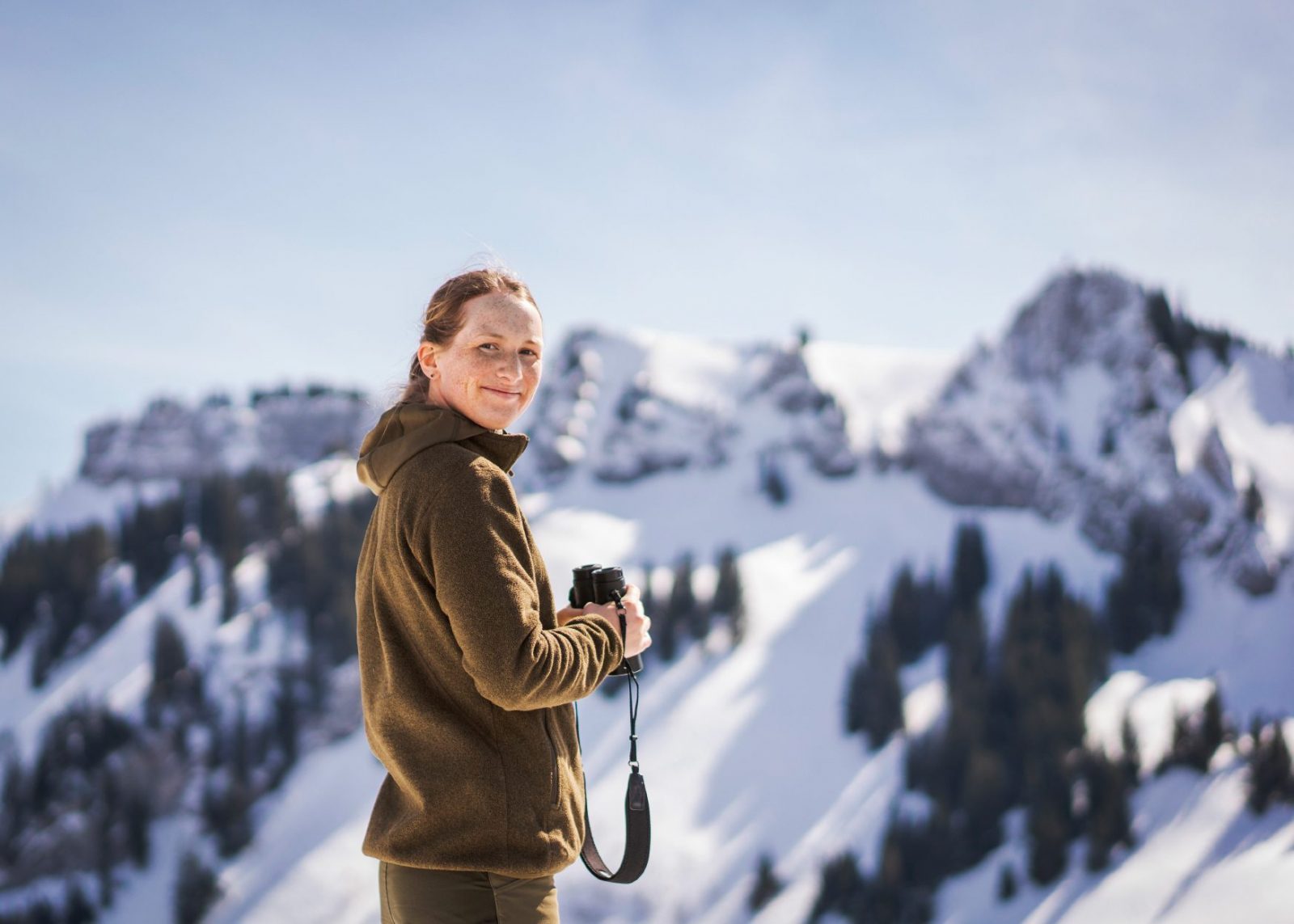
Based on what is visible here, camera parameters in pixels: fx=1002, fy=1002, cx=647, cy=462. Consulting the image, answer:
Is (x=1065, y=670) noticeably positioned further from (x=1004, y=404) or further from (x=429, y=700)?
(x=429, y=700)

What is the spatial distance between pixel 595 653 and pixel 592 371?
374ft

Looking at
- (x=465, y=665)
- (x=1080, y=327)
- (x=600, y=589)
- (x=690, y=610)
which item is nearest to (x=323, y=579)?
(x=690, y=610)

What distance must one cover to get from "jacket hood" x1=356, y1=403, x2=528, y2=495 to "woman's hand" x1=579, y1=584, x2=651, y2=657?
51cm

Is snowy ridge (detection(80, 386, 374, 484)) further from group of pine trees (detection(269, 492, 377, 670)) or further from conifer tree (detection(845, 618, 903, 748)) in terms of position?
conifer tree (detection(845, 618, 903, 748))

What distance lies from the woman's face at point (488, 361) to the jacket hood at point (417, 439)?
0.07m

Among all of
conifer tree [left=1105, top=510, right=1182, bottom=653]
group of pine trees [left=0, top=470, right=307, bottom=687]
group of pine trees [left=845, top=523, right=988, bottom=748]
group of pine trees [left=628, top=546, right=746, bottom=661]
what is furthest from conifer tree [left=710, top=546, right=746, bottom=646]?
group of pine trees [left=0, top=470, right=307, bottom=687]

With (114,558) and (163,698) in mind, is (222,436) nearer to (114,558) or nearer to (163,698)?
(114,558)

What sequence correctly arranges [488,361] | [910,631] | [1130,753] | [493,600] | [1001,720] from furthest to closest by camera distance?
1. [910,631]
2. [1001,720]
3. [1130,753]
4. [488,361]
5. [493,600]

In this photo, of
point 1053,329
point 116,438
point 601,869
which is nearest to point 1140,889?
point 601,869

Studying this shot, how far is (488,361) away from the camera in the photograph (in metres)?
2.99

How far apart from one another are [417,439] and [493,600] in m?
0.56

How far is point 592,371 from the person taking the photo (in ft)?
381

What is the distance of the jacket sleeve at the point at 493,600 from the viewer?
8.38ft

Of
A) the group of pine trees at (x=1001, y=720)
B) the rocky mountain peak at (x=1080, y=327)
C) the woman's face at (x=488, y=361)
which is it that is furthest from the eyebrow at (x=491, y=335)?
the rocky mountain peak at (x=1080, y=327)
